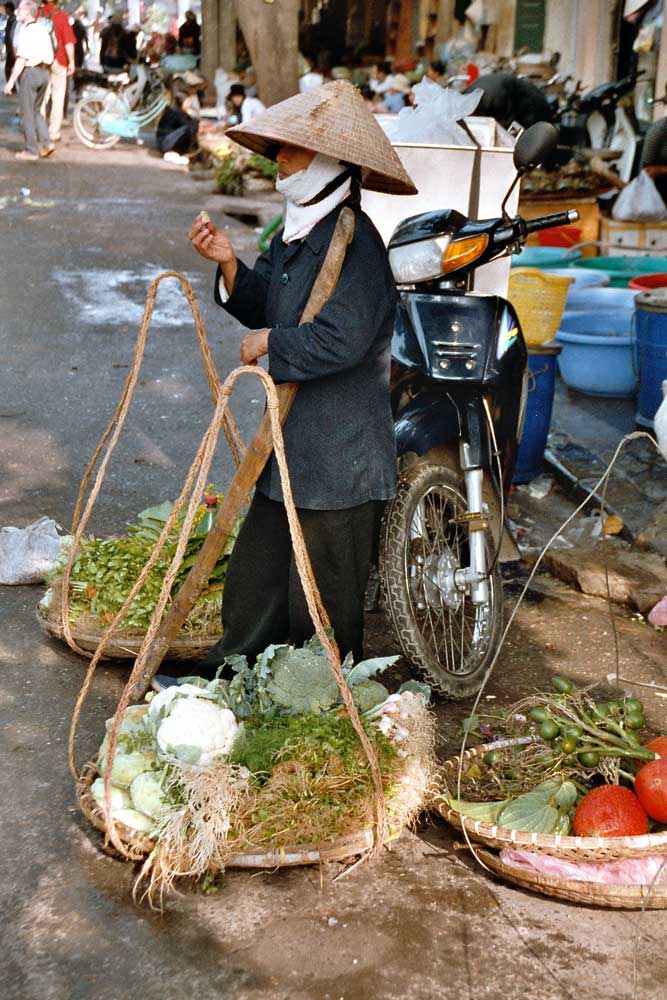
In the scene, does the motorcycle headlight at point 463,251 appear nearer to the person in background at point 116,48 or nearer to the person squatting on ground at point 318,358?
the person squatting on ground at point 318,358

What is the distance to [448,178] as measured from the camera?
17.1 feet

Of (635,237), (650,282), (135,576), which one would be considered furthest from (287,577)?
(635,237)

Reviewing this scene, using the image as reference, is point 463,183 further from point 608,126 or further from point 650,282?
point 608,126

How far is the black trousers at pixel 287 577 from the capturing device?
3.50 metres

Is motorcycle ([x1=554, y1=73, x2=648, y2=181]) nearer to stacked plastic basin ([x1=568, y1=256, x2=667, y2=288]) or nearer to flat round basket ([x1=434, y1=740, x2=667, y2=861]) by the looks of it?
stacked plastic basin ([x1=568, y1=256, x2=667, y2=288])

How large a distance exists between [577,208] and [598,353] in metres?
3.70

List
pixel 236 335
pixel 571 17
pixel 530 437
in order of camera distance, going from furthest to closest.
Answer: pixel 571 17 < pixel 236 335 < pixel 530 437

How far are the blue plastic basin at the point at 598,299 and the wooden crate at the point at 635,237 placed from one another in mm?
2199

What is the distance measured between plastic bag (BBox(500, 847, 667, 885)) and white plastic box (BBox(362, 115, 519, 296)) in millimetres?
3078

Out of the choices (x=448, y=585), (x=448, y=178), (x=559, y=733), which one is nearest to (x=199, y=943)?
(x=559, y=733)

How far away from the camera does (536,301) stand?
6117 mm

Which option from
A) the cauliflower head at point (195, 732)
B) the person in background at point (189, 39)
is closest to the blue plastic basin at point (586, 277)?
the cauliflower head at point (195, 732)

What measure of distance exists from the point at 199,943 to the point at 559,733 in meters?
1.15

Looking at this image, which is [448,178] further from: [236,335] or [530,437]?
[236,335]
